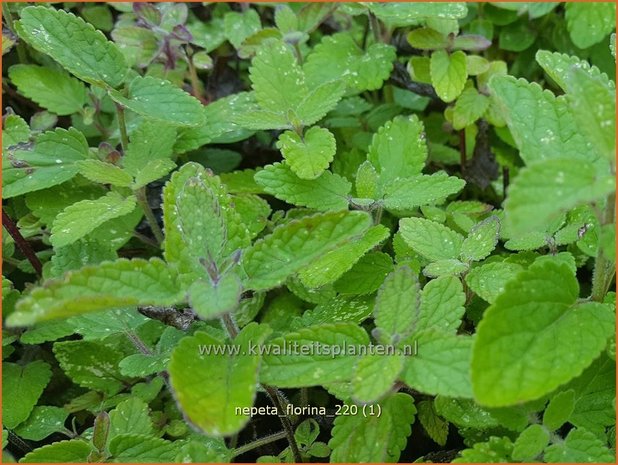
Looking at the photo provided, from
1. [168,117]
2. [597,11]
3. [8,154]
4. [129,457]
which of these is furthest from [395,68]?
[129,457]

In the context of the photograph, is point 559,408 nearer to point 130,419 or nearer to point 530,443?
point 530,443

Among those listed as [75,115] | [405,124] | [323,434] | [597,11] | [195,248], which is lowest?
[323,434]

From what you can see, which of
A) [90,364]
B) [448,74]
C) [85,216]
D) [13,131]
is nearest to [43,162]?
[13,131]

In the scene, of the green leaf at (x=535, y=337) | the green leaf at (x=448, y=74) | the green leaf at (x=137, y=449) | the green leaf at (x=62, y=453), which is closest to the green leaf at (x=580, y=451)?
the green leaf at (x=535, y=337)

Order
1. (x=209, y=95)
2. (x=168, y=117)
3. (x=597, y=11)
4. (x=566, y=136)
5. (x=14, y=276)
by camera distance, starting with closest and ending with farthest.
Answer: (x=566, y=136) → (x=168, y=117) → (x=14, y=276) → (x=597, y=11) → (x=209, y=95)

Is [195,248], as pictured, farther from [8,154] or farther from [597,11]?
[597,11]

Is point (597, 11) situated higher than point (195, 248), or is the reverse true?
point (597, 11)

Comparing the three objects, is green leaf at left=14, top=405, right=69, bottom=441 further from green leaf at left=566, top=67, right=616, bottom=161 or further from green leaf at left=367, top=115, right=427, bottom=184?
green leaf at left=566, top=67, right=616, bottom=161

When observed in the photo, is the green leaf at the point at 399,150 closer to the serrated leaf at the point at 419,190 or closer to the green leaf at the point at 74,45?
the serrated leaf at the point at 419,190
